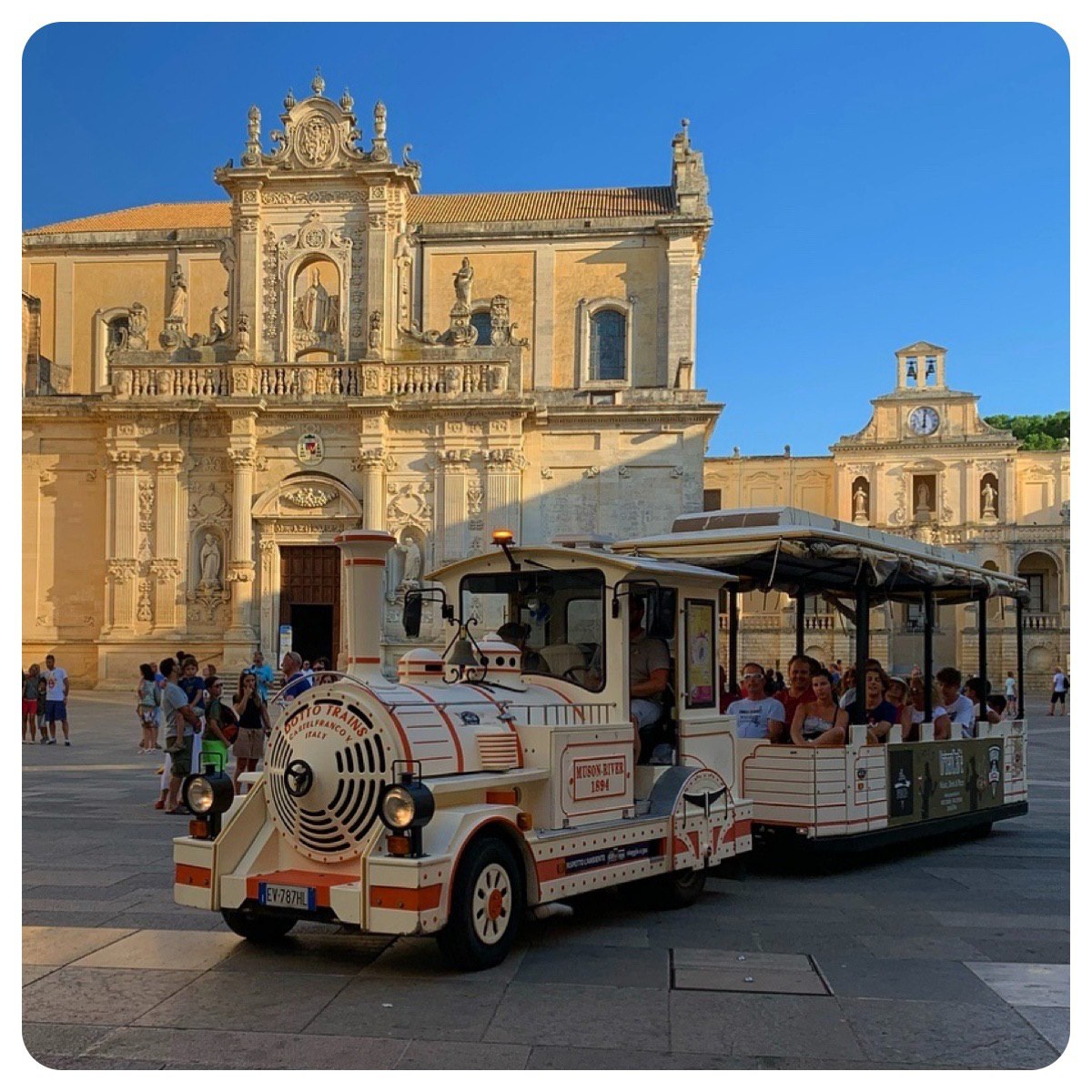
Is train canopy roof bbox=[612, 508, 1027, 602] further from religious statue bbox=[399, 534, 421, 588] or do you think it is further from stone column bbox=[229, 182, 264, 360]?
stone column bbox=[229, 182, 264, 360]

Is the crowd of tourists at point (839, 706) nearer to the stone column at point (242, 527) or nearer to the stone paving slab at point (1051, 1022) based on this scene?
the stone paving slab at point (1051, 1022)

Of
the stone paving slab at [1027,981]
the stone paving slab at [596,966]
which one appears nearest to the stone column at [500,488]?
the stone paving slab at [596,966]

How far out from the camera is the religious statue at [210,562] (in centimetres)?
3638

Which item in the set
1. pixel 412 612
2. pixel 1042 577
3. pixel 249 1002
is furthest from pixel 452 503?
pixel 1042 577

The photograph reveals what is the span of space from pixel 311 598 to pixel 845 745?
26.4m

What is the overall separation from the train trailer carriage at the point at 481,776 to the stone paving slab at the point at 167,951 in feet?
0.72

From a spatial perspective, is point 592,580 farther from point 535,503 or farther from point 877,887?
point 535,503

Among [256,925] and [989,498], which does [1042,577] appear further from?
[256,925]

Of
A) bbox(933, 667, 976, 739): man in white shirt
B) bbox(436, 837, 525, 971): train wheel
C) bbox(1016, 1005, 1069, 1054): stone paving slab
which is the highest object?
bbox(933, 667, 976, 739): man in white shirt

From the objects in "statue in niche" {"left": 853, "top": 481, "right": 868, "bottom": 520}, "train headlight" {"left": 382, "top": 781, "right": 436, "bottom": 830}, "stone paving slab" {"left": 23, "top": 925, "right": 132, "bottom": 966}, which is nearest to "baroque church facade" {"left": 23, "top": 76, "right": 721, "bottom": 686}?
"statue in niche" {"left": 853, "top": 481, "right": 868, "bottom": 520}

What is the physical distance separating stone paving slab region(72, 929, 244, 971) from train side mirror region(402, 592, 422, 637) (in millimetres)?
2303

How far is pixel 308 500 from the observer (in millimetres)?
36312

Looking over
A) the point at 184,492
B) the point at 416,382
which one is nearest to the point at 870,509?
the point at 416,382

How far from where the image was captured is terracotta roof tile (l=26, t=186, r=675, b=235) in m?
41.9
